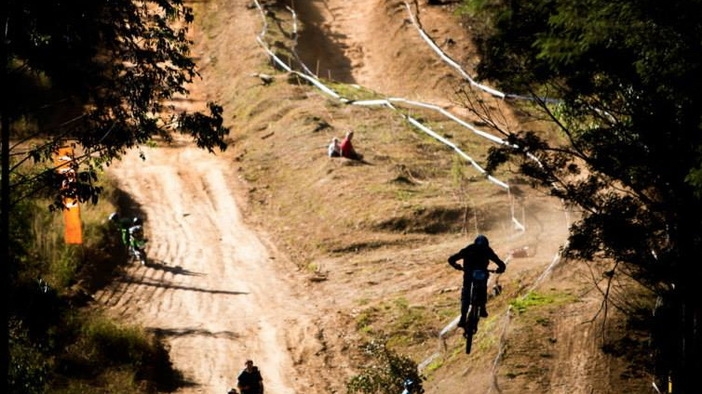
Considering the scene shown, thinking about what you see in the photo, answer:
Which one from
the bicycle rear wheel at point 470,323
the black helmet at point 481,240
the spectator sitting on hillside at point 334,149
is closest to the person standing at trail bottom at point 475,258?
the black helmet at point 481,240

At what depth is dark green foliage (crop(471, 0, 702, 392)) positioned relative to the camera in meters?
11.8

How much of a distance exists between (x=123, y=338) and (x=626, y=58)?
1204 centimetres

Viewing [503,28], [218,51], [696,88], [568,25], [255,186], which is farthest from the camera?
[218,51]

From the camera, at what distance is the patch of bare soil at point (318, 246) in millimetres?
18516

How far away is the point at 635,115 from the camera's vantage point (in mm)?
13672

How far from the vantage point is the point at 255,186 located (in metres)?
30.6

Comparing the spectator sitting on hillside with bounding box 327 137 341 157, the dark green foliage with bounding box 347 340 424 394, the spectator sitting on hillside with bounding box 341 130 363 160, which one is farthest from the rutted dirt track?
the spectator sitting on hillside with bounding box 341 130 363 160

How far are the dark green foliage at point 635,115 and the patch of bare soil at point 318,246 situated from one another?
3068 mm

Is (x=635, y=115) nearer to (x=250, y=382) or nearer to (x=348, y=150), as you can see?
(x=250, y=382)

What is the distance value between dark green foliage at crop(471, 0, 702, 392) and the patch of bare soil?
3.07 m

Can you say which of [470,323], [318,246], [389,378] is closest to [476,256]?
[470,323]

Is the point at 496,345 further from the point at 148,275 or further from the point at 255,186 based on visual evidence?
the point at 255,186

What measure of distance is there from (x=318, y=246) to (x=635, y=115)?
45.9 feet

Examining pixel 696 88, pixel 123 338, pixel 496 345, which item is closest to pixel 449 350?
pixel 496 345
